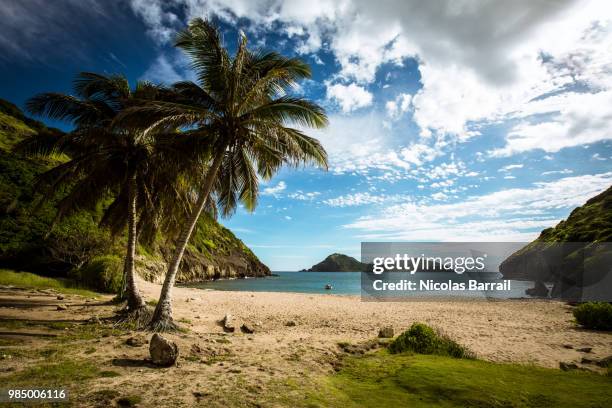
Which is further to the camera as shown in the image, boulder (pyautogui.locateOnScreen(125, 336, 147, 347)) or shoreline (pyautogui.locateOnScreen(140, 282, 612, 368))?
shoreline (pyautogui.locateOnScreen(140, 282, 612, 368))

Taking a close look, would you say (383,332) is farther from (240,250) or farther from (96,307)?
(240,250)

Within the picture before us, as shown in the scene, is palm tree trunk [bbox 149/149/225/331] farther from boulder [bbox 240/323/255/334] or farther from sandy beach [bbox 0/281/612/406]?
boulder [bbox 240/323/255/334]

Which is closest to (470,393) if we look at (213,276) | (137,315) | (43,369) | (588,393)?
(588,393)

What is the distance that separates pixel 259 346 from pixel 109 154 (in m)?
9.32

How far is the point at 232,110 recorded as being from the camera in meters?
9.89

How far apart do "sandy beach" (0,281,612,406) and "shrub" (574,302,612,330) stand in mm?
719

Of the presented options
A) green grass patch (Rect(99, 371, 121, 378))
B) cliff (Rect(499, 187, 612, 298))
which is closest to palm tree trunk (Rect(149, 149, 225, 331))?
green grass patch (Rect(99, 371, 121, 378))

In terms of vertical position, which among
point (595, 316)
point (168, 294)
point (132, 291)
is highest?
point (168, 294)

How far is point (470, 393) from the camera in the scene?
4684 mm

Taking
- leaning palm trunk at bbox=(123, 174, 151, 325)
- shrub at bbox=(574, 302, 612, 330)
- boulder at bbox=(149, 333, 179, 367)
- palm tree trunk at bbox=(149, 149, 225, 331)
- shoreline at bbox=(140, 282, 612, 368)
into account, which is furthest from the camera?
shrub at bbox=(574, 302, 612, 330)

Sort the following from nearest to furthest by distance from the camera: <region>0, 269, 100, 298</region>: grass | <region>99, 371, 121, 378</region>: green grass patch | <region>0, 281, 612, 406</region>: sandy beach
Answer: <region>0, 281, 612, 406</region>: sandy beach < <region>99, 371, 121, 378</region>: green grass patch < <region>0, 269, 100, 298</region>: grass

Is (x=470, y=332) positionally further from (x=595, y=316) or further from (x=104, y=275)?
(x=104, y=275)

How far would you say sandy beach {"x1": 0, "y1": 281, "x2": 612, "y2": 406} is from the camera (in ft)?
16.8

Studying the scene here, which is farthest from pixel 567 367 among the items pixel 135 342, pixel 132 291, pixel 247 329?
pixel 132 291
